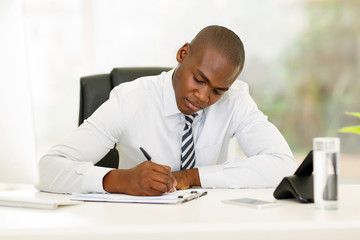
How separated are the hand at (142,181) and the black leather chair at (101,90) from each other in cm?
64

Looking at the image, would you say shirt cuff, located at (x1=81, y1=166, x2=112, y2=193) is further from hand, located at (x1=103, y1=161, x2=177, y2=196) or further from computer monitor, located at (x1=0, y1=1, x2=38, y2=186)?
computer monitor, located at (x1=0, y1=1, x2=38, y2=186)

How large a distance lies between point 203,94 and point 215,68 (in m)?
0.09

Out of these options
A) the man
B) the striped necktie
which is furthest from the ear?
the striped necktie

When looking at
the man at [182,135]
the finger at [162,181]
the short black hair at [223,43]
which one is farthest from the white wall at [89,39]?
the finger at [162,181]

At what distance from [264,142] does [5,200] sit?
948 millimetres

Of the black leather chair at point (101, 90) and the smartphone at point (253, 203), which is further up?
the black leather chair at point (101, 90)

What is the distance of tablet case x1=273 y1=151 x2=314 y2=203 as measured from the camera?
4.52 feet

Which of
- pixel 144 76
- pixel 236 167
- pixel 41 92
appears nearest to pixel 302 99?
pixel 41 92

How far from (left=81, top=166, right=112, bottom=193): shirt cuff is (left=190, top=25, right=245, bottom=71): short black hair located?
549 mm

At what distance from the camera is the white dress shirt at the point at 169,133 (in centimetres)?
183

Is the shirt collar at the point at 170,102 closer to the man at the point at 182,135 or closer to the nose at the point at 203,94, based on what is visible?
the man at the point at 182,135

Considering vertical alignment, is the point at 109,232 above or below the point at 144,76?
below

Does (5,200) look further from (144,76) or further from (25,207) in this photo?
(144,76)

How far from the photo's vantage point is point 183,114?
6.66ft
